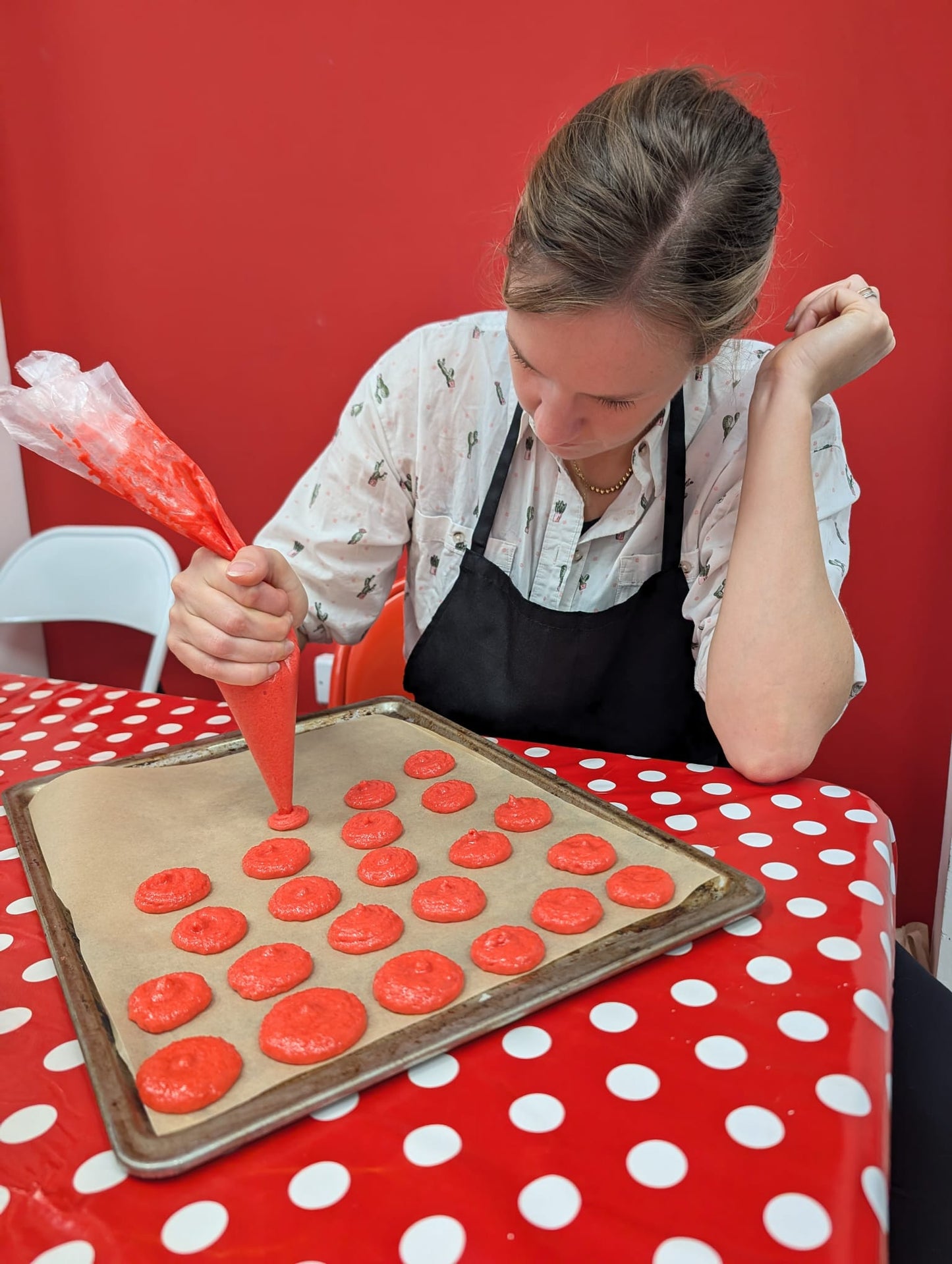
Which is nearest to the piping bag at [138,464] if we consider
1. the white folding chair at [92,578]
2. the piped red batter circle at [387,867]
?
the piped red batter circle at [387,867]

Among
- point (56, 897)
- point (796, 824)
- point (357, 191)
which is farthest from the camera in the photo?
point (357, 191)

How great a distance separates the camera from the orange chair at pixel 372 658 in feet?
5.82

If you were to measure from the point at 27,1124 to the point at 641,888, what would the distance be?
1.76 ft

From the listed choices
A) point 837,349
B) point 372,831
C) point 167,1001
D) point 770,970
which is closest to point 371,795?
point 372,831

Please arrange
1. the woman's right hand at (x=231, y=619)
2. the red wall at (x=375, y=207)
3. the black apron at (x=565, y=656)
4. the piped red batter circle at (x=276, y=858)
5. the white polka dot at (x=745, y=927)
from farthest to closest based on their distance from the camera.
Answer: the red wall at (x=375, y=207) < the black apron at (x=565, y=656) < the woman's right hand at (x=231, y=619) < the piped red batter circle at (x=276, y=858) < the white polka dot at (x=745, y=927)

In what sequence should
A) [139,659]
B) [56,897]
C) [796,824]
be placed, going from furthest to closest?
[139,659] < [796,824] < [56,897]

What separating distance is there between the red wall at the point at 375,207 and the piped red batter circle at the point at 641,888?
53.7 inches

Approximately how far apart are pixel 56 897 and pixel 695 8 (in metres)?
1.99

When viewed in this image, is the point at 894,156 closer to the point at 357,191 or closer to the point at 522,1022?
the point at 357,191

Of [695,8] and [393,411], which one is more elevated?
[695,8]

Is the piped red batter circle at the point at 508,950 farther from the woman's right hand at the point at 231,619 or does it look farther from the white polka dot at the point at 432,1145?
the woman's right hand at the point at 231,619

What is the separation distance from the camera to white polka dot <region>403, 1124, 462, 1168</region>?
2.08 feet

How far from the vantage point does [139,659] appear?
112 inches

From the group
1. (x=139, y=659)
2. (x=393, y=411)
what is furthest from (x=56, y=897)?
(x=139, y=659)
